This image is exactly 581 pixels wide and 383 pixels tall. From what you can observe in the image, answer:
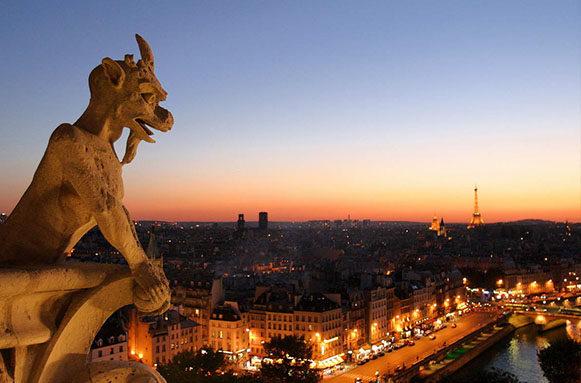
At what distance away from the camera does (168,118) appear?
269 centimetres

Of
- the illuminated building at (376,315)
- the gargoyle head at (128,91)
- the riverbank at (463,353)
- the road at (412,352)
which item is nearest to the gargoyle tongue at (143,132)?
the gargoyle head at (128,91)

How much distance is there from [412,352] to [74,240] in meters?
28.0

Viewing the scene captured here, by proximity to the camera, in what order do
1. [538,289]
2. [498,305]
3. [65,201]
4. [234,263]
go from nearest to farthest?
[65,201] → [498,305] → [538,289] → [234,263]

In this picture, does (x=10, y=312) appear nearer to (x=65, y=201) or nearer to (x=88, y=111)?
(x=65, y=201)

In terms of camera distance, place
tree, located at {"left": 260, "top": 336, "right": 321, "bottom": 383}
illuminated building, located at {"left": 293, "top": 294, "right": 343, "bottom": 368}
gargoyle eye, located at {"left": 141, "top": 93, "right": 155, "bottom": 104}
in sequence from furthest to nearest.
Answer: illuminated building, located at {"left": 293, "top": 294, "right": 343, "bottom": 368} → tree, located at {"left": 260, "top": 336, "right": 321, "bottom": 383} → gargoyle eye, located at {"left": 141, "top": 93, "right": 155, "bottom": 104}

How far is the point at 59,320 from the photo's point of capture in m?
2.42

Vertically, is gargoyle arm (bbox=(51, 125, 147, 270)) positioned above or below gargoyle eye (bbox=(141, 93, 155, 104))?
below

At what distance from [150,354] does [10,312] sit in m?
22.3

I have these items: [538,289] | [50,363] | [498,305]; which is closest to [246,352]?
[498,305]

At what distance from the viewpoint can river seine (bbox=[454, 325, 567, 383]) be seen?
27406 mm

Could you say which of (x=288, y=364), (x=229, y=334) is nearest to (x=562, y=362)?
(x=288, y=364)

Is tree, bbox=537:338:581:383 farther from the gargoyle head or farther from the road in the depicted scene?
the gargoyle head

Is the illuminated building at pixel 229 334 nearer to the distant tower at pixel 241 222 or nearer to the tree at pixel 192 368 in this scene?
the tree at pixel 192 368

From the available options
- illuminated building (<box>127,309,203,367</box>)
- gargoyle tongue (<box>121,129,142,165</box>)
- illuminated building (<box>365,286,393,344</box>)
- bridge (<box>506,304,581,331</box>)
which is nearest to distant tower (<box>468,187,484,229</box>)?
bridge (<box>506,304,581,331</box>)
